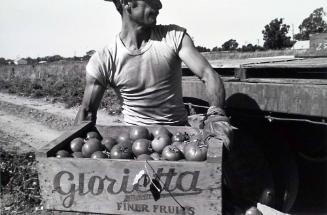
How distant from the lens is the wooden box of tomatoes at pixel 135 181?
91.7 inches

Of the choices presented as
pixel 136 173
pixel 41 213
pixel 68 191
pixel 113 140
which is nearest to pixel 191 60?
pixel 113 140

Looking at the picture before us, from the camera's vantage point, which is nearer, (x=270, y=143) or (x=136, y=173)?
(x=136, y=173)

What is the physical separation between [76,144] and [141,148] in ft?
1.52

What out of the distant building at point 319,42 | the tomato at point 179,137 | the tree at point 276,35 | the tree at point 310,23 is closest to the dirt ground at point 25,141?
the tomato at point 179,137

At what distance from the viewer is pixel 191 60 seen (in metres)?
3.27

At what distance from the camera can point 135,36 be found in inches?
135

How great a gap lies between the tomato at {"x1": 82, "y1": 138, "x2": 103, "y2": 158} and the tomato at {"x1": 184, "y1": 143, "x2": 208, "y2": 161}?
0.64 metres

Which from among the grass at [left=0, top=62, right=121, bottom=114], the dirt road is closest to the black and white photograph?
the dirt road

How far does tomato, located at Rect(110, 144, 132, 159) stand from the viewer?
8.95ft

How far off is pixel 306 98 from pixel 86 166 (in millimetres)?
1943

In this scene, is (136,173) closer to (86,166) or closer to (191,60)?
(86,166)

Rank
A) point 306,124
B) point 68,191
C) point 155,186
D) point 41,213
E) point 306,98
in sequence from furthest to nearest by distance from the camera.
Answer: point 41,213, point 306,124, point 306,98, point 68,191, point 155,186

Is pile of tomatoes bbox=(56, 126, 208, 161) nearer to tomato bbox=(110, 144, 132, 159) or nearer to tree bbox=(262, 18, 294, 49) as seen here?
tomato bbox=(110, 144, 132, 159)

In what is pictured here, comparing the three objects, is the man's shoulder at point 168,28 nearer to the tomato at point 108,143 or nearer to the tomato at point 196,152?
the tomato at point 108,143
